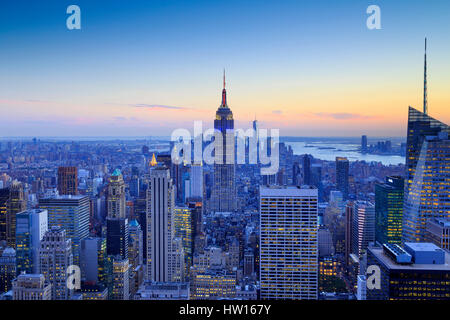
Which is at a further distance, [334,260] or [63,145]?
[334,260]

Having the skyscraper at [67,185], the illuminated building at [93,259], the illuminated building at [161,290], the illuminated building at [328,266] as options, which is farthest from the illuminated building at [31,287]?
the illuminated building at [328,266]

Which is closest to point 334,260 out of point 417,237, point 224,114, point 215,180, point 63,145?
point 417,237

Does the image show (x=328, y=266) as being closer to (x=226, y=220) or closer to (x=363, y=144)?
(x=226, y=220)

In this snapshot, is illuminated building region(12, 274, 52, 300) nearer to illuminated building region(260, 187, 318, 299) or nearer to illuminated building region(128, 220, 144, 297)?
illuminated building region(128, 220, 144, 297)

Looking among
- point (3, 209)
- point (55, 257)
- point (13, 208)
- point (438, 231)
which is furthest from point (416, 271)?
point (3, 209)
